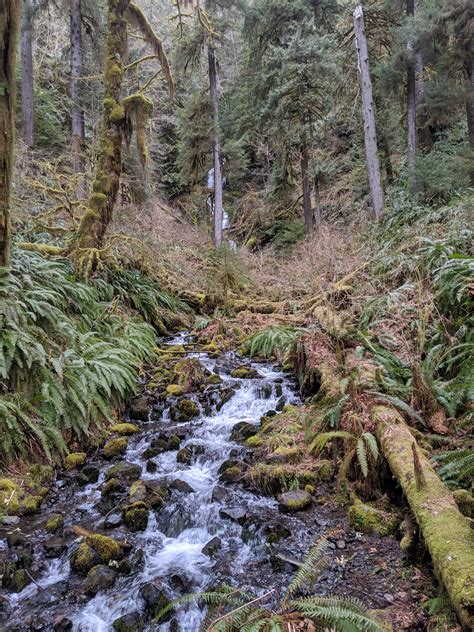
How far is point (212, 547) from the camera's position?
390 cm

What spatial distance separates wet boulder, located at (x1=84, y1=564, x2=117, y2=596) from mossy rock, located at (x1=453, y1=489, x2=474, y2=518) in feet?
9.30

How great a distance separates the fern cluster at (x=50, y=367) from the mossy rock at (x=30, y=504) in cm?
56

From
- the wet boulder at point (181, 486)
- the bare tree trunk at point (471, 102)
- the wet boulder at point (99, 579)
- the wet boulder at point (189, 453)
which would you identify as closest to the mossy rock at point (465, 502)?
the wet boulder at point (181, 486)

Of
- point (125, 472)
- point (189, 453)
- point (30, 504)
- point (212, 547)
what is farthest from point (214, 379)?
point (212, 547)

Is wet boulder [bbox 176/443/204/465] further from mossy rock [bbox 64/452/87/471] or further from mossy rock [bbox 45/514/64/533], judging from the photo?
mossy rock [bbox 45/514/64/533]

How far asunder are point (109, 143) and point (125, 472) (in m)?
7.46

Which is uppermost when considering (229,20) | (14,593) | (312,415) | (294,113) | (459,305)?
(229,20)

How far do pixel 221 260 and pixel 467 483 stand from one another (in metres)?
11.2

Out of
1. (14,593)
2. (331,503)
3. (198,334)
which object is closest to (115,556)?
(14,593)

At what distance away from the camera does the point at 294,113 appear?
16.8 meters

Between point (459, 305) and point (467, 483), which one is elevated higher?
point (459, 305)

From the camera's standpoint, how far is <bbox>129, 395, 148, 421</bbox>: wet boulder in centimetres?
677

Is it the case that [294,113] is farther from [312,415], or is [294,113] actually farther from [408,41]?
[312,415]

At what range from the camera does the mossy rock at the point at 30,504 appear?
4.49 metres
